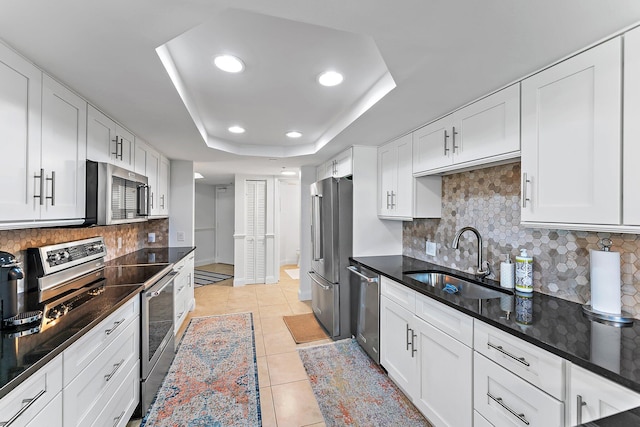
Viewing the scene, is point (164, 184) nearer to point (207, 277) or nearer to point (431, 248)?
point (207, 277)

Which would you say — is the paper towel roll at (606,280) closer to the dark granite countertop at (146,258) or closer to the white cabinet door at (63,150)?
the white cabinet door at (63,150)

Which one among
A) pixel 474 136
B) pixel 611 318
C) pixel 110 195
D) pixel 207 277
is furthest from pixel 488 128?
pixel 207 277

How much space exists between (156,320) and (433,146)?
2.63 m

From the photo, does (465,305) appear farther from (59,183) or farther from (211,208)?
(211,208)

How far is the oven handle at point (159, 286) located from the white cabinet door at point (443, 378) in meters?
1.95

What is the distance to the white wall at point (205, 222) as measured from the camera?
7.19 m

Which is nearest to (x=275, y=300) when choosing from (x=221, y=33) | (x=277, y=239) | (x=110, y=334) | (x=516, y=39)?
(x=277, y=239)

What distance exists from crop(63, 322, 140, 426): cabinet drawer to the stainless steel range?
19 centimetres

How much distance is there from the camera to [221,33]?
140cm

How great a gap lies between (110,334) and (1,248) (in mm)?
809

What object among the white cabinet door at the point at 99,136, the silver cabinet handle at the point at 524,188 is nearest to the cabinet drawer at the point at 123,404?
the white cabinet door at the point at 99,136

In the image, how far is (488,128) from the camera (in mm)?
1770

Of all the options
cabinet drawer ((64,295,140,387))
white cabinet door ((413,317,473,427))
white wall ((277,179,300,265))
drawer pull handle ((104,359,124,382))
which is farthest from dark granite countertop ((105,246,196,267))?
white wall ((277,179,300,265))

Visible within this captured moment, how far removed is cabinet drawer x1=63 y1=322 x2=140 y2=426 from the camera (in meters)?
1.23
